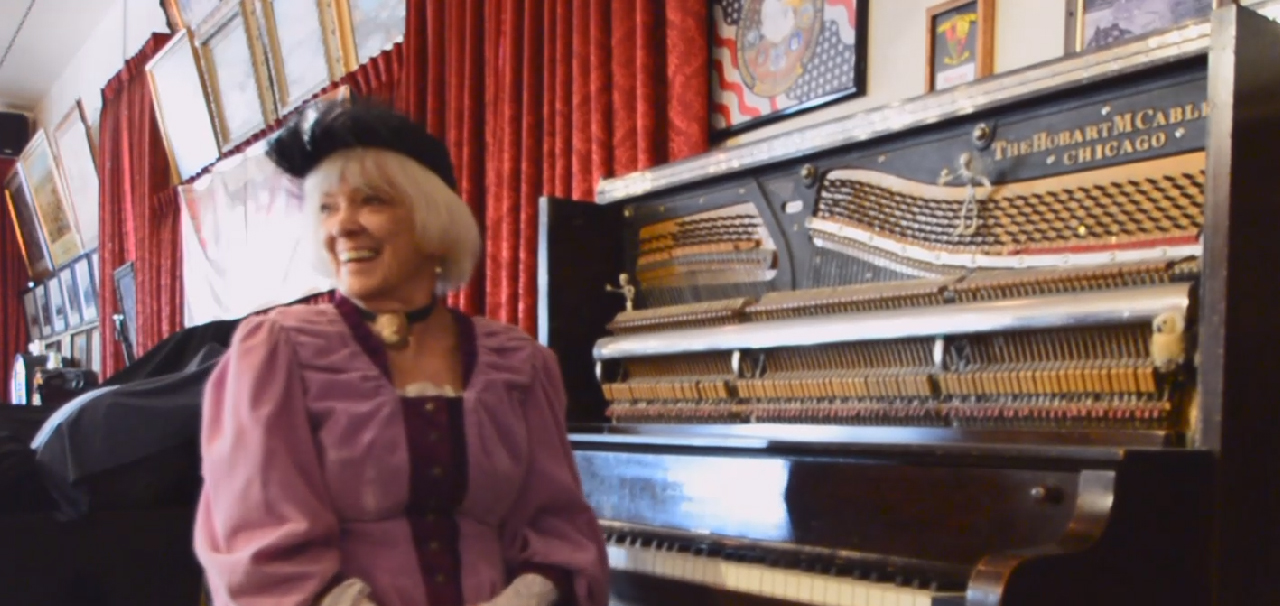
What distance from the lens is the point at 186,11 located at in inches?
236

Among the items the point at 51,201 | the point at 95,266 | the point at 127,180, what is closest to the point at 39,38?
the point at 51,201

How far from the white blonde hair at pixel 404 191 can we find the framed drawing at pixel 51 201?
801 cm

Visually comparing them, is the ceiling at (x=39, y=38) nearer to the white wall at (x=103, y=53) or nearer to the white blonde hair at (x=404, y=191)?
the white wall at (x=103, y=53)

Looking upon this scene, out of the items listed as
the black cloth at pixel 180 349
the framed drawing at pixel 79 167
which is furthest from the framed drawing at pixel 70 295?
the black cloth at pixel 180 349

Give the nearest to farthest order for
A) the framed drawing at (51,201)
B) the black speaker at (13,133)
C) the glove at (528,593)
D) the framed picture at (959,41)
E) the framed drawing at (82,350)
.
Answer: the glove at (528,593) → the framed picture at (959,41) → the framed drawing at (82,350) → the framed drawing at (51,201) → the black speaker at (13,133)

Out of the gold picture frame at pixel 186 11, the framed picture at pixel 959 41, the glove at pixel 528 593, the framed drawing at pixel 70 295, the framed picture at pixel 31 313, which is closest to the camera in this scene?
the glove at pixel 528 593

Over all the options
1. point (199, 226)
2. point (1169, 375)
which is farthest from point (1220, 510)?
point (199, 226)

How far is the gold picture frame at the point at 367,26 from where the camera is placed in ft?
13.8

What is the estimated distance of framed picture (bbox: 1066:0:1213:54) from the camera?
192cm

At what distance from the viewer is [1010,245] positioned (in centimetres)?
161

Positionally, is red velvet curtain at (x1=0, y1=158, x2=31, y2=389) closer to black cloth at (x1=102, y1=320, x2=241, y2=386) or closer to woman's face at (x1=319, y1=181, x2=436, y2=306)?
black cloth at (x1=102, y1=320, x2=241, y2=386)

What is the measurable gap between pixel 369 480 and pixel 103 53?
24.8 ft

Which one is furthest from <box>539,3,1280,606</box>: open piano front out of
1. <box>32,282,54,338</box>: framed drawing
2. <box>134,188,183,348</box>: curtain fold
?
<box>32,282,54,338</box>: framed drawing

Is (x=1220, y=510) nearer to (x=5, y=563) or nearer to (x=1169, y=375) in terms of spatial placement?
(x=1169, y=375)
